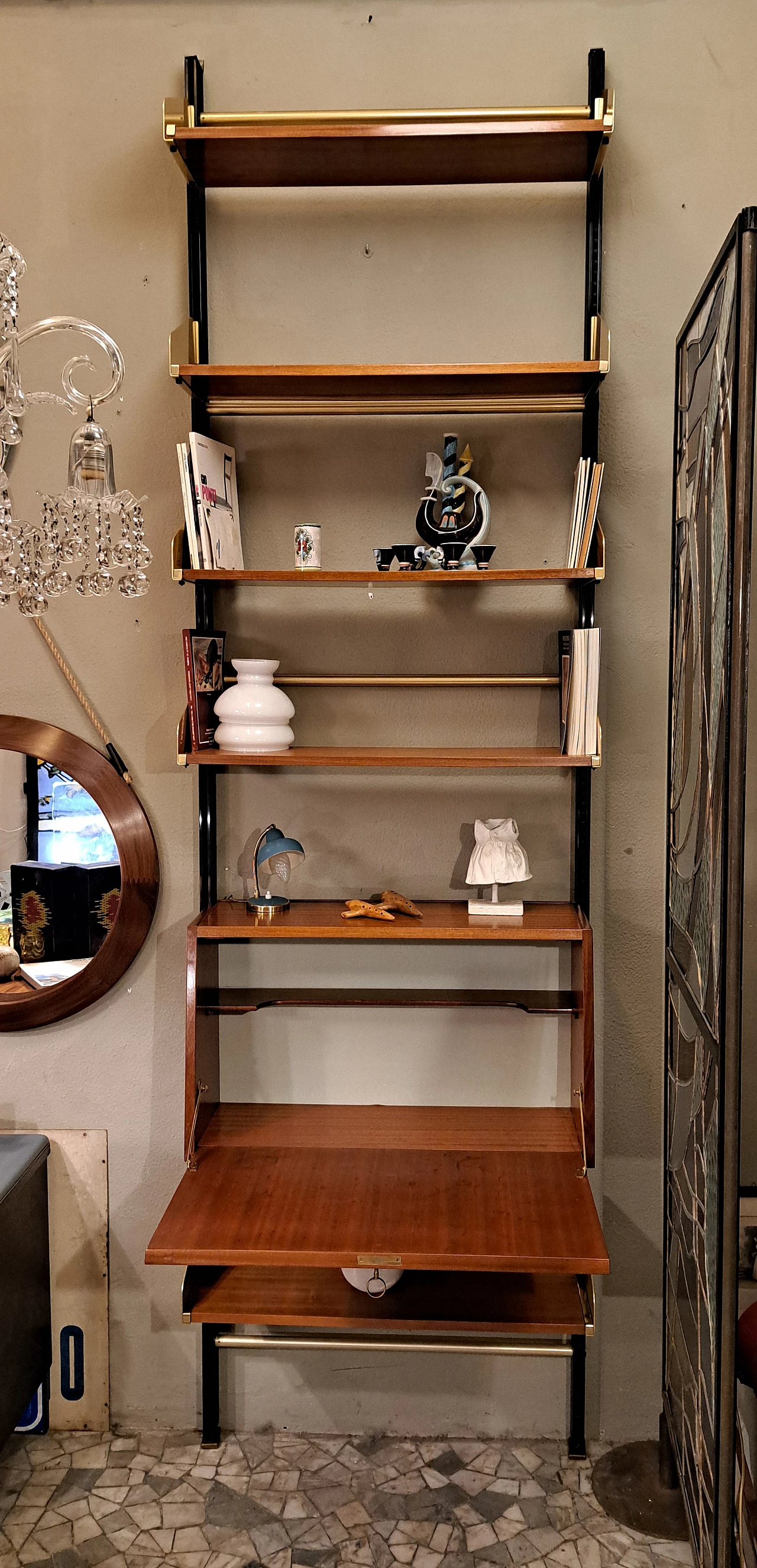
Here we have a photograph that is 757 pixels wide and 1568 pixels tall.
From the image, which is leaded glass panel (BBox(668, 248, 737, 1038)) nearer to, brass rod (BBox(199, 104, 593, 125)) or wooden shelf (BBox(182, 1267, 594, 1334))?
brass rod (BBox(199, 104, 593, 125))

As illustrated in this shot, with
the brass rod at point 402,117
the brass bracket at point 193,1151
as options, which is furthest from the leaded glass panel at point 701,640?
the brass bracket at point 193,1151

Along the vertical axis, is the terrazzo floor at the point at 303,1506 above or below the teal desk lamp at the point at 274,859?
below

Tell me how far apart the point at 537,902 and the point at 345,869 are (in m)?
0.41

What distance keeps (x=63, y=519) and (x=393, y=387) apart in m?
1.01

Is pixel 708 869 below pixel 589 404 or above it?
below

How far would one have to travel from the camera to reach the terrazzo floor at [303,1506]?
1984 mm

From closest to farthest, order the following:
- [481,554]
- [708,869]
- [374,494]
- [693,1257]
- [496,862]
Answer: [708,869] < [693,1257] < [481,554] < [496,862] < [374,494]

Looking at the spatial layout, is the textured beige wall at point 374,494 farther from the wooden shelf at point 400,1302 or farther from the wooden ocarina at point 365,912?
the wooden shelf at point 400,1302

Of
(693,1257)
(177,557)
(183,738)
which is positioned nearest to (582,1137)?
(693,1257)

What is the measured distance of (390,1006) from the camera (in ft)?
7.41

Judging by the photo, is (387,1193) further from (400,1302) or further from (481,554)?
(481,554)

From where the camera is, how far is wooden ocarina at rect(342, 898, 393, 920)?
2074mm

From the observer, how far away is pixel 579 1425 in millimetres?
2238

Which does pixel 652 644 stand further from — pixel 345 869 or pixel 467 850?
pixel 345 869
